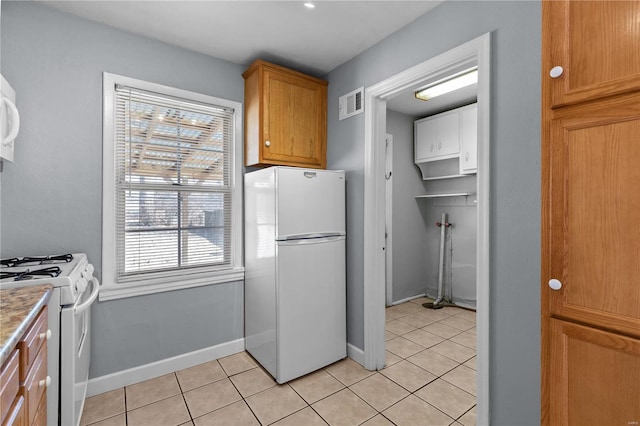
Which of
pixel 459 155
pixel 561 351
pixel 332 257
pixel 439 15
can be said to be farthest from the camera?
pixel 459 155

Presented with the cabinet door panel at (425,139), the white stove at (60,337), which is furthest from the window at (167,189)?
the cabinet door panel at (425,139)

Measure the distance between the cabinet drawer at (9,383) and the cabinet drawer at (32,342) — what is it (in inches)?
1.3

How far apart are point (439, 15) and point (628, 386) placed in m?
2.14

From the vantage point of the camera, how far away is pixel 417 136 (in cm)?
434

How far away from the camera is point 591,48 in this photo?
3.95 feet

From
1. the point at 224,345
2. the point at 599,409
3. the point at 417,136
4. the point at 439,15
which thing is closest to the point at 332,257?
the point at 224,345

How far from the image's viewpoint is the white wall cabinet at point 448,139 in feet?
12.1

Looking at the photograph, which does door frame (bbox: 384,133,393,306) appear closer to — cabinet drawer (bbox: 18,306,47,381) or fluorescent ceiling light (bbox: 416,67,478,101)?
fluorescent ceiling light (bbox: 416,67,478,101)

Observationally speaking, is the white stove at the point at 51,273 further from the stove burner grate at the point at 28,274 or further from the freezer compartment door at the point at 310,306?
the freezer compartment door at the point at 310,306

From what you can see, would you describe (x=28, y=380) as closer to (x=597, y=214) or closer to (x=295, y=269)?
(x=295, y=269)

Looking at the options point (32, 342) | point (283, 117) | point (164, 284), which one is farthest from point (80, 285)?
point (283, 117)

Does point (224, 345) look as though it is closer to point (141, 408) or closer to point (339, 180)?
point (141, 408)

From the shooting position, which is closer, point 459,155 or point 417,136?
point 459,155

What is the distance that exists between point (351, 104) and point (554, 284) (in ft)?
6.51
